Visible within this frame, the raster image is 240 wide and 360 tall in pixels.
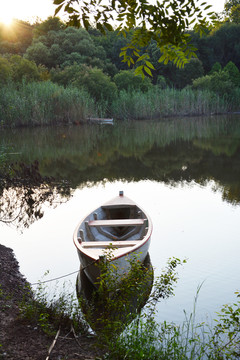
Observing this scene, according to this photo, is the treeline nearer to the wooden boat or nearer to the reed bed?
the reed bed

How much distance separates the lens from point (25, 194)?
11031 millimetres

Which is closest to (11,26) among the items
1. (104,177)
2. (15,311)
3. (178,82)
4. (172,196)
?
(178,82)

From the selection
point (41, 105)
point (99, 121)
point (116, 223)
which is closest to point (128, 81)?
point (99, 121)

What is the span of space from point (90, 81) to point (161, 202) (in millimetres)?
31502

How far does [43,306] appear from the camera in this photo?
4.77 metres

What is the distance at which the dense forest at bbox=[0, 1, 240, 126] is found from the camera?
31141 mm

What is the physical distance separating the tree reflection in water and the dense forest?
1154cm

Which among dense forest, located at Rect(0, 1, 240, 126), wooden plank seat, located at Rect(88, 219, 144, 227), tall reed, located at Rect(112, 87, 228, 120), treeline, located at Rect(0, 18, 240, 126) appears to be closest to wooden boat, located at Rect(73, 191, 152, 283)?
wooden plank seat, located at Rect(88, 219, 144, 227)

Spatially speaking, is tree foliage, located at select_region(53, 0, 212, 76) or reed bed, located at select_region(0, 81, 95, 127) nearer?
tree foliage, located at select_region(53, 0, 212, 76)

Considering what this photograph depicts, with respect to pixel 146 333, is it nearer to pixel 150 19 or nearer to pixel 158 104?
pixel 150 19

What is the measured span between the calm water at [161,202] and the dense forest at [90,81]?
21.6 feet

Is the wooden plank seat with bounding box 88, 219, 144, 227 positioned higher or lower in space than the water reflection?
lower

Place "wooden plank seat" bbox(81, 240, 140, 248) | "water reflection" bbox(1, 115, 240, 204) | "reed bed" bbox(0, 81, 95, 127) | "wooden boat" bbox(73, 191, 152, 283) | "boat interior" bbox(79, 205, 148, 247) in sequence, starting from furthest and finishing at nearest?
"reed bed" bbox(0, 81, 95, 127), "water reflection" bbox(1, 115, 240, 204), "boat interior" bbox(79, 205, 148, 247), "wooden plank seat" bbox(81, 240, 140, 248), "wooden boat" bbox(73, 191, 152, 283)

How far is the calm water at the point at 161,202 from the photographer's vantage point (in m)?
6.31
